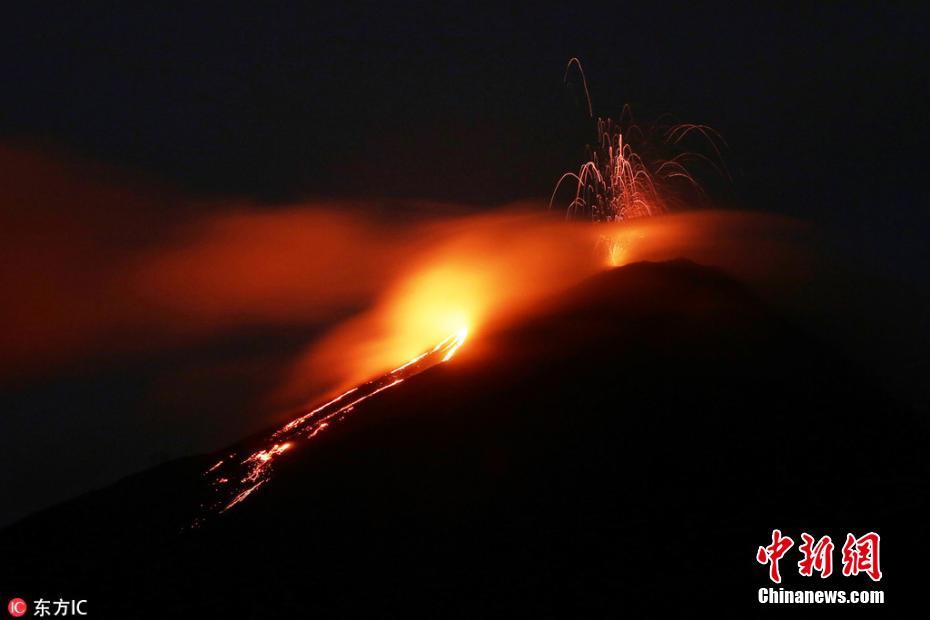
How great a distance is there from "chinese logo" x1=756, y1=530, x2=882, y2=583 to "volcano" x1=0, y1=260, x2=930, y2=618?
410 millimetres

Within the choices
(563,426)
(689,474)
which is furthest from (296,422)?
(689,474)

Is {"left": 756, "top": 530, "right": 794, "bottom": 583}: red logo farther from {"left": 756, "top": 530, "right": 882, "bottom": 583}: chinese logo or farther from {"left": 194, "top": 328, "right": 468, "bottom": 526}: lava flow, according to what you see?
{"left": 194, "top": 328, "right": 468, "bottom": 526}: lava flow

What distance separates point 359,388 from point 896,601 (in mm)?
34426

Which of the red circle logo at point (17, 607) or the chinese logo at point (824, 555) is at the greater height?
the chinese logo at point (824, 555)

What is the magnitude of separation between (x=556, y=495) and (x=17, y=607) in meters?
21.4

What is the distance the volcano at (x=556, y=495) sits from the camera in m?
26.8

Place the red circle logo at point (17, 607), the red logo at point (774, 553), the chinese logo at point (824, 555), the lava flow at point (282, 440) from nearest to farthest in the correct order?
the chinese logo at point (824, 555)
the red logo at point (774, 553)
the red circle logo at point (17, 607)
the lava flow at point (282, 440)

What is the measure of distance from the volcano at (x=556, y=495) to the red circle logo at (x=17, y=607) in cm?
125

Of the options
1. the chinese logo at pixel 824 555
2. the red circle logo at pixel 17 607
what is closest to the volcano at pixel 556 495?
the chinese logo at pixel 824 555

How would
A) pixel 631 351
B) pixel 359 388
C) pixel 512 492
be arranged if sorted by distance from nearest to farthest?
pixel 512 492 → pixel 631 351 → pixel 359 388

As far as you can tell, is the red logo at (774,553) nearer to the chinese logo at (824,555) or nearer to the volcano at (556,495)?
the chinese logo at (824,555)

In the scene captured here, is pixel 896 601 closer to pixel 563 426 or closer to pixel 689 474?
pixel 689 474

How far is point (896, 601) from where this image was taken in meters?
24.0

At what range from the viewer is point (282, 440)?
44438 millimetres
